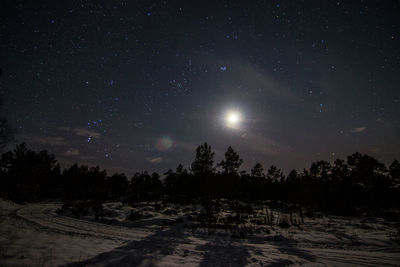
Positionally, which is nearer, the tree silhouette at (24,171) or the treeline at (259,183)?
the treeline at (259,183)

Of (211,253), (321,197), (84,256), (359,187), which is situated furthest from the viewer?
(359,187)

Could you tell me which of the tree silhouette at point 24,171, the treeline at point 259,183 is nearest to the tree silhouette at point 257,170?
the treeline at point 259,183

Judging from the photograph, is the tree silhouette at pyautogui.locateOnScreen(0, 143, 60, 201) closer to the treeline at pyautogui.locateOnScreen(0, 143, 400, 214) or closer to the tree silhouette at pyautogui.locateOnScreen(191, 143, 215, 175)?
the treeline at pyautogui.locateOnScreen(0, 143, 400, 214)

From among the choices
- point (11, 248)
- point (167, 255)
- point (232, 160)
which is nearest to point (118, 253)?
point (167, 255)

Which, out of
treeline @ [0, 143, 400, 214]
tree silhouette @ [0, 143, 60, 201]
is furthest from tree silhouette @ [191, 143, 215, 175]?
tree silhouette @ [0, 143, 60, 201]

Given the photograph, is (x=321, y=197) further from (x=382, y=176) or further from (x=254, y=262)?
(x=254, y=262)

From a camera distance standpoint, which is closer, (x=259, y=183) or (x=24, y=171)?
(x=24, y=171)

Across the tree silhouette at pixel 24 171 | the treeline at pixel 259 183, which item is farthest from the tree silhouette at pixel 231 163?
the tree silhouette at pixel 24 171

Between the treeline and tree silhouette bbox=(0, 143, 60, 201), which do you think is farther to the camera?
tree silhouette bbox=(0, 143, 60, 201)

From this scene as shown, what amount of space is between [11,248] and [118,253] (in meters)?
3.22

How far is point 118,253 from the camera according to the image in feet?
20.5

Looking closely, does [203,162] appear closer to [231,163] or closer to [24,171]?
[231,163]

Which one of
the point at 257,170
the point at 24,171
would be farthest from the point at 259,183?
the point at 24,171

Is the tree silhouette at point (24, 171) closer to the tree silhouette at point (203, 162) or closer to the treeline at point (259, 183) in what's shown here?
the treeline at point (259, 183)
